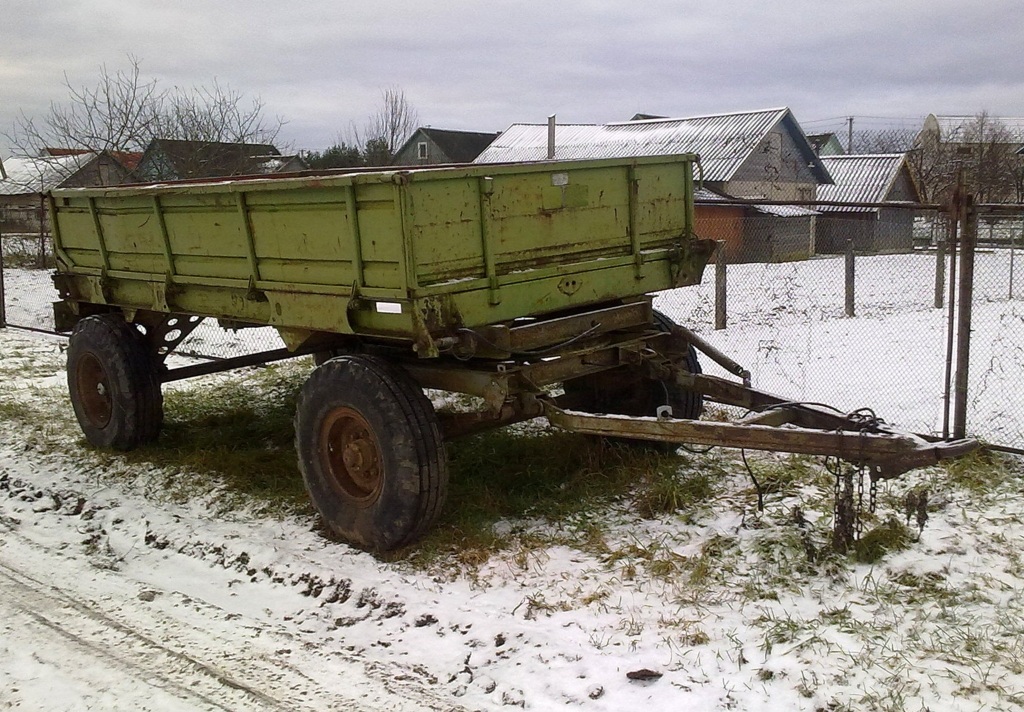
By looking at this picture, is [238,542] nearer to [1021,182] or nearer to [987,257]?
[987,257]

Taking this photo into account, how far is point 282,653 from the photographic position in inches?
150

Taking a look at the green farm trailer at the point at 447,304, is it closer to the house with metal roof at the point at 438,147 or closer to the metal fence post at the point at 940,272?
the metal fence post at the point at 940,272

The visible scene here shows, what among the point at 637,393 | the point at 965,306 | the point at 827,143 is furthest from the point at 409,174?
the point at 827,143

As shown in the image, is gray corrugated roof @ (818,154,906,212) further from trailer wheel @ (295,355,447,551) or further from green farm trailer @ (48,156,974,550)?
trailer wheel @ (295,355,447,551)

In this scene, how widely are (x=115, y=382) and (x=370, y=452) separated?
2.74 metres

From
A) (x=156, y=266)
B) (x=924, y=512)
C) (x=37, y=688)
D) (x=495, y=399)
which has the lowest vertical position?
(x=37, y=688)

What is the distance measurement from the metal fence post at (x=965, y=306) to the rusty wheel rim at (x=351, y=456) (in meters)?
3.68

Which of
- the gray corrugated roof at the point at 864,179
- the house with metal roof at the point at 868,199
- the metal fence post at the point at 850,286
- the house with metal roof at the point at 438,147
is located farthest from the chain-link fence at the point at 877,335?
the house with metal roof at the point at 438,147

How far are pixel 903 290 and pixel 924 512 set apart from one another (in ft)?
38.3

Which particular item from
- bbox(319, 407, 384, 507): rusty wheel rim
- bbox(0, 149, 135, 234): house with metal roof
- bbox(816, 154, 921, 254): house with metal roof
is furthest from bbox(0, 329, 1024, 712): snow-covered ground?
bbox(816, 154, 921, 254): house with metal roof

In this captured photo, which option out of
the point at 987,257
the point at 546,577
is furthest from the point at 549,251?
the point at 987,257

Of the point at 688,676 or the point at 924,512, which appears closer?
the point at 688,676

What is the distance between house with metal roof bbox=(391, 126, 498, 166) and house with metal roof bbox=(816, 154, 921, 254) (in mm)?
18865

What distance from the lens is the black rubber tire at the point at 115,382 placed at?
21.1 feet
